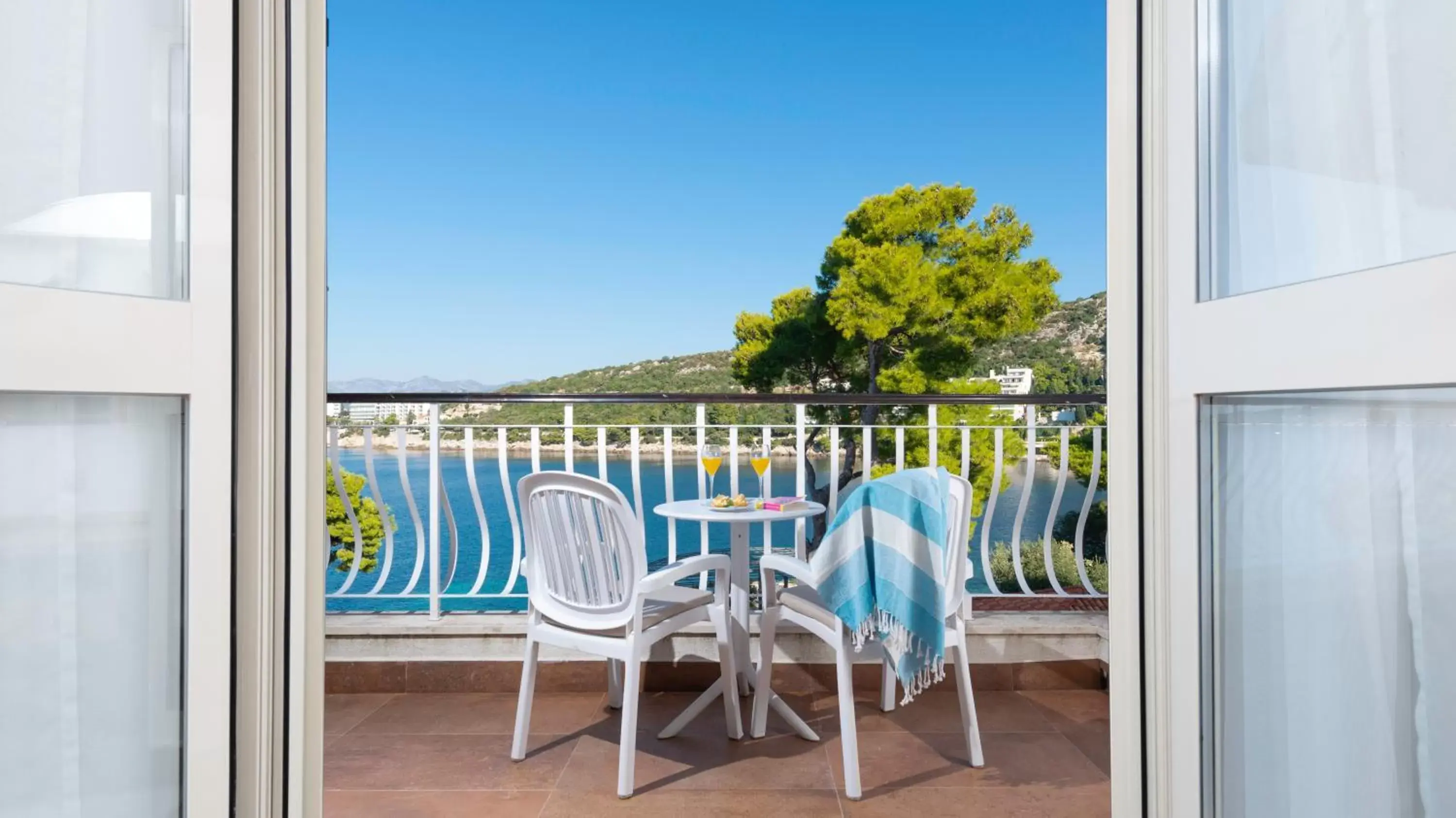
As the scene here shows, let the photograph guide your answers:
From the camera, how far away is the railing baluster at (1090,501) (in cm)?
316

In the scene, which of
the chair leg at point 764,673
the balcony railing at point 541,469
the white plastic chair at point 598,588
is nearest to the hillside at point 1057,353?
the balcony railing at point 541,469

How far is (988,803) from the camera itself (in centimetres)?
220

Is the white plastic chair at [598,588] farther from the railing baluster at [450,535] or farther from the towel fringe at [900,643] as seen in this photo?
the railing baluster at [450,535]

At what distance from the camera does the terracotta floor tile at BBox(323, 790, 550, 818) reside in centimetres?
213

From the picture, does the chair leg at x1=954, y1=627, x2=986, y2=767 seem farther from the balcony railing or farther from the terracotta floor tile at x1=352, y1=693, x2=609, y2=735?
the terracotta floor tile at x1=352, y1=693, x2=609, y2=735

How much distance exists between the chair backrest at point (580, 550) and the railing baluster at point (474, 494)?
972 millimetres
